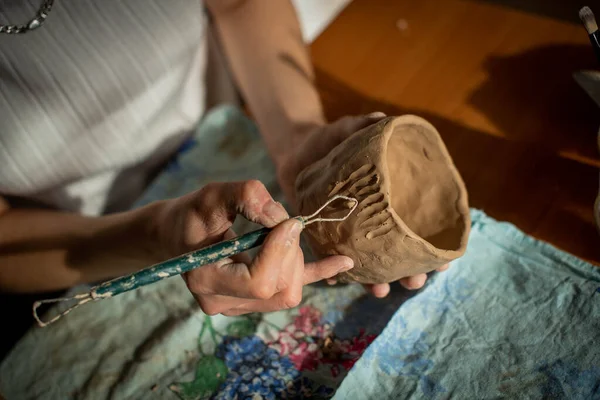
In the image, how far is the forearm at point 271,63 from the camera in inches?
38.6

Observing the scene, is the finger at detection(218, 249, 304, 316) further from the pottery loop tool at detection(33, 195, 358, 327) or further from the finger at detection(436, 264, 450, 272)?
the finger at detection(436, 264, 450, 272)

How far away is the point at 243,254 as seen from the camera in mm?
677

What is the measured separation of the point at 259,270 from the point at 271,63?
57cm

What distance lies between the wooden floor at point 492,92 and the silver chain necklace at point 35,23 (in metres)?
0.52

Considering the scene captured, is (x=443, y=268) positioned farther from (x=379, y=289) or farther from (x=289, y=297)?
(x=289, y=297)

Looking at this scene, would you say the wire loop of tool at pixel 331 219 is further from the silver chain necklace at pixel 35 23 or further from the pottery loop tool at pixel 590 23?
the silver chain necklace at pixel 35 23

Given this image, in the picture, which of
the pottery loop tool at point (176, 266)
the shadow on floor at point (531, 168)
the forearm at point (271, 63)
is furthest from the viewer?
the forearm at point (271, 63)

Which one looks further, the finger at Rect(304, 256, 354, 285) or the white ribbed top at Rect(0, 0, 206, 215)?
the white ribbed top at Rect(0, 0, 206, 215)

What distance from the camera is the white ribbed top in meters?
0.84

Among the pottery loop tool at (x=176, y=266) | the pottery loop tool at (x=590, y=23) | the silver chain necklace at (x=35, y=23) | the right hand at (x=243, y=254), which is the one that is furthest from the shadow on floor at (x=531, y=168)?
the silver chain necklace at (x=35, y=23)

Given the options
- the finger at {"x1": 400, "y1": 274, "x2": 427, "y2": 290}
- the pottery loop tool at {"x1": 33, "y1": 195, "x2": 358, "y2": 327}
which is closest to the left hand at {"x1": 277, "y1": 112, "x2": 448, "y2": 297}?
the finger at {"x1": 400, "y1": 274, "x2": 427, "y2": 290}

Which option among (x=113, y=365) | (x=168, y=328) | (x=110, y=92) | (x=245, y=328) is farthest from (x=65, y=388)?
(x=110, y=92)

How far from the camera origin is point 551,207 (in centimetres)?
83

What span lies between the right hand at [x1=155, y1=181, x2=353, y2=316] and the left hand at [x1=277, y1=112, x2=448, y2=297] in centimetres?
14
